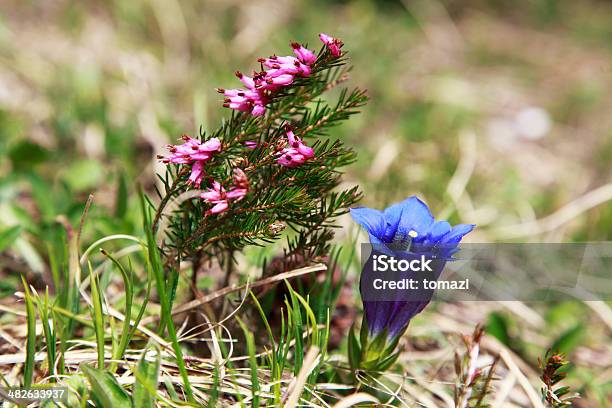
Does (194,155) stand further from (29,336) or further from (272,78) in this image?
(29,336)

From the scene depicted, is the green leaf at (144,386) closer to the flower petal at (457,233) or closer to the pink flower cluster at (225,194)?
the pink flower cluster at (225,194)

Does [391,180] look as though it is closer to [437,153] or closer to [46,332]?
[437,153]

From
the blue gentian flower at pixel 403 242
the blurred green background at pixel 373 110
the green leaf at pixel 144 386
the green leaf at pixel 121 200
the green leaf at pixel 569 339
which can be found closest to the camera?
the green leaf at pixel 144 386

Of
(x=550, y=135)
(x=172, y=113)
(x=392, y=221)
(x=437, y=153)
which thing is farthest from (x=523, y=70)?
(x=392, y=221)

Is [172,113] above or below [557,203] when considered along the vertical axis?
above

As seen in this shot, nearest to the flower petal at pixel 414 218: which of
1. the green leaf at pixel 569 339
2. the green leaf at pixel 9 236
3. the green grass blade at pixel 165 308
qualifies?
the green grass blade at pixel 165 308

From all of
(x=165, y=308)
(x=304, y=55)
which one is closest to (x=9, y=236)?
(x=165, y=308)
